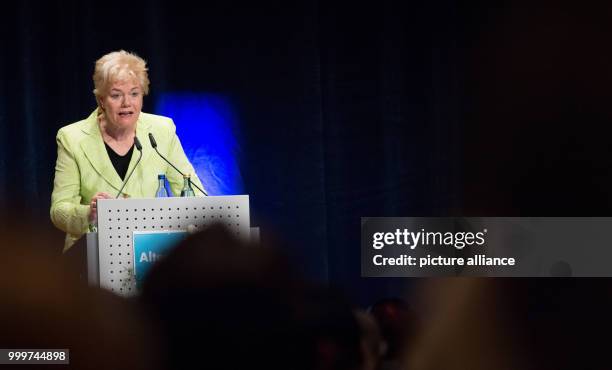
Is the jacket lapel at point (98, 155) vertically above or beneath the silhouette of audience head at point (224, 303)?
above

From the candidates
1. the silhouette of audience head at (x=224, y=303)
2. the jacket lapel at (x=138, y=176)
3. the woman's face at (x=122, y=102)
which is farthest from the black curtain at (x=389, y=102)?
the silhouette of audience head at (x=224, y=303)

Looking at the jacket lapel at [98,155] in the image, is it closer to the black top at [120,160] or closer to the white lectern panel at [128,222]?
the black top at [120,160]

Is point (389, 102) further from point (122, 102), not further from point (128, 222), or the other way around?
point (128, 222)

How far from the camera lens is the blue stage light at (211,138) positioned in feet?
15.7

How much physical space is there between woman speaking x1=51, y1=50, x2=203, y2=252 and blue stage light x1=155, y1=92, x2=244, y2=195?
20.4 inches

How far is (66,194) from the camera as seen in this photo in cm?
394

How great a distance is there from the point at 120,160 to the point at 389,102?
1.49 meters

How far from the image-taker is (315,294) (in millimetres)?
666

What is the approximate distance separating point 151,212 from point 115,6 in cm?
210

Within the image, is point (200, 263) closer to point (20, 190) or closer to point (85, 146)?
point (85, 146)

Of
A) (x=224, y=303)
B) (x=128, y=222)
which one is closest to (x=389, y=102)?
(x=128, y=222)

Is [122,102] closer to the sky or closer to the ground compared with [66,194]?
closer to the sky

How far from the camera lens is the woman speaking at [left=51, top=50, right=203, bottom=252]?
3.92 meters

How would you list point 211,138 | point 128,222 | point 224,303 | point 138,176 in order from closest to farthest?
1. point 224,303
2. point 128,222
3. point 138,176
4. point 211,138
